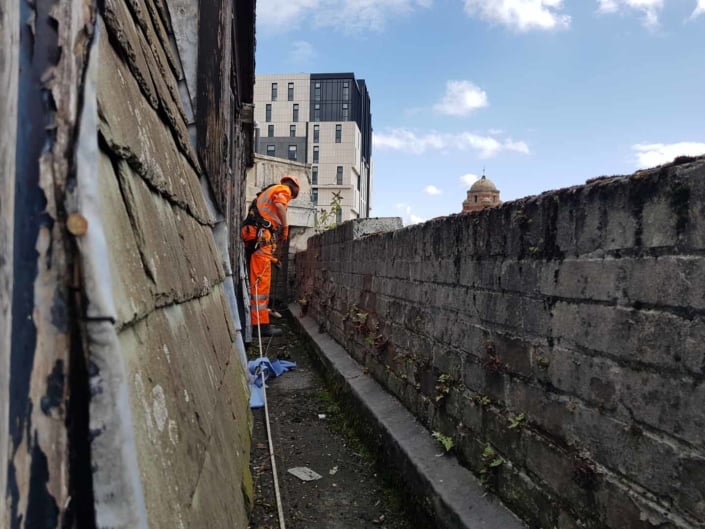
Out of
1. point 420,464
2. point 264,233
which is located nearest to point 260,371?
point 420,464

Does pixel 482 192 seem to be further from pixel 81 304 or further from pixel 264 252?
pixel 81 304

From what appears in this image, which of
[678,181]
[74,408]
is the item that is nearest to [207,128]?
[678,181]

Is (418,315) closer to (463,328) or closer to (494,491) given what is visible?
(463,328)

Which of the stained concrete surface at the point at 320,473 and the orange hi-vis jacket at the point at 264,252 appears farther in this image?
the orange hi-vis jacket at the point at 264,252

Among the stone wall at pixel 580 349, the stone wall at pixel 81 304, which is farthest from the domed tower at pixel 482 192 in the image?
the stone wall at pixel 81 304

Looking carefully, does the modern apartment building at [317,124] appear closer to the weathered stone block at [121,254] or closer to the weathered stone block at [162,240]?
the weathered stone block at [162,240]

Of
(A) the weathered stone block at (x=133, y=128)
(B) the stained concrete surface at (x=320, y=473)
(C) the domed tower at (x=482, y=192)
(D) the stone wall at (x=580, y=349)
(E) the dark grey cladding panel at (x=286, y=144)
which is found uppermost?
(E) the dark grey cladding panel at (x=286, y=144)

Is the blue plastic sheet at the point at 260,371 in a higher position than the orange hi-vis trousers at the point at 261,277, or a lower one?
lower

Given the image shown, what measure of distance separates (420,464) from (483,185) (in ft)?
143

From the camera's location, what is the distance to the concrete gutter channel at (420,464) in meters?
2.66

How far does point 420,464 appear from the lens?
3.29 meters

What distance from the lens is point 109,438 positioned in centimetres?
66

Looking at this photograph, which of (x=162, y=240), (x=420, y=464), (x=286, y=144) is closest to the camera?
(x=162, y=240)

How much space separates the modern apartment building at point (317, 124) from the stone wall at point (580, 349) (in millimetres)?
58749
